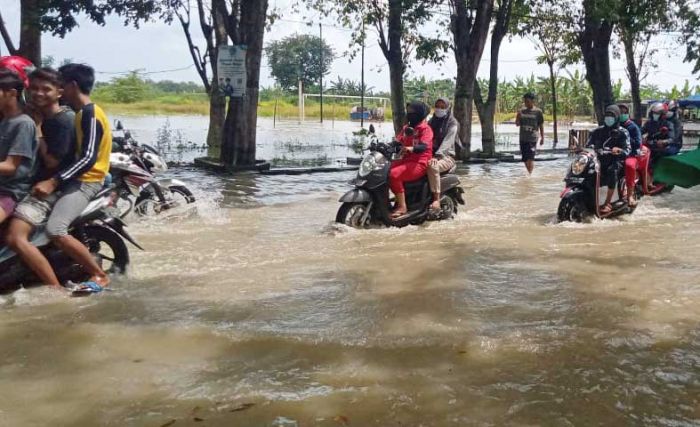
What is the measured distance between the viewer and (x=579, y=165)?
28.0ft

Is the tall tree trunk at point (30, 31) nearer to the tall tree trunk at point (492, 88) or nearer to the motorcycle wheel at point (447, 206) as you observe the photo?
the motorcycle wheel at point (447, 206)

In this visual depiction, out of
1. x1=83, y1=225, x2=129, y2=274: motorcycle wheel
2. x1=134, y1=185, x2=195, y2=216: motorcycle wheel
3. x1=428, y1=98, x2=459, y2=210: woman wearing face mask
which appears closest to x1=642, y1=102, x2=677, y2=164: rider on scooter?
x1=428, y1=98, x2=459, y2=210: woman wearing face mask

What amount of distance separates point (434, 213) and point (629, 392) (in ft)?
16.9

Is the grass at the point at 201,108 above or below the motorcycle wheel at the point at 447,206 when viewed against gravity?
above

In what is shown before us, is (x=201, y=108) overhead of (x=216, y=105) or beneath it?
overhead

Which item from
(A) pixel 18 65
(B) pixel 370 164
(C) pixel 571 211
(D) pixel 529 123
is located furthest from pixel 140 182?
(D) pixel 529 123

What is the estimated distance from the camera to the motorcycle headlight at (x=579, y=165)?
851 centimetres

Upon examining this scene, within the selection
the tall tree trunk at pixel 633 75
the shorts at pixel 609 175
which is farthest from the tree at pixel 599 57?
the shorts at pixel 609 175

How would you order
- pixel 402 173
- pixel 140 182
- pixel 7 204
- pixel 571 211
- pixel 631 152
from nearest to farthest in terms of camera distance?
pixel 7 204 → pixel 140 182 → pixel 402 173 → pixel 571 211 → pixel 631 152

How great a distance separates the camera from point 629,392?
136 inches

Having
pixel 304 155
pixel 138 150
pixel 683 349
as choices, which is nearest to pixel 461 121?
pixel 304 155

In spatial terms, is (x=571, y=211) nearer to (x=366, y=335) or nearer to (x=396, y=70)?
(x=366, y=335)

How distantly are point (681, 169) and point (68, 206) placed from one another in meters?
4.16

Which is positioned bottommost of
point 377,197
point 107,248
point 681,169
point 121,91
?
point 107,248
